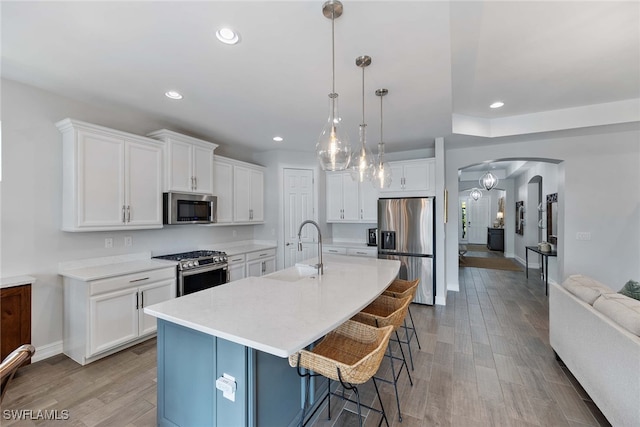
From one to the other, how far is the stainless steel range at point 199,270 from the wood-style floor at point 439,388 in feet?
2.29

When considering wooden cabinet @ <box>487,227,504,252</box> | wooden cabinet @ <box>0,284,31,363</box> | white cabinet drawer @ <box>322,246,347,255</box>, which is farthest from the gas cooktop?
wooden cabinet @ <box>487,227,504,252</box>

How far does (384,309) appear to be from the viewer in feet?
7.57

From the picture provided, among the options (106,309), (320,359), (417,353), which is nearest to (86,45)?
(106,309)

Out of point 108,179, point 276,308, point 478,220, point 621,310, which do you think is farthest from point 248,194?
point 478,220

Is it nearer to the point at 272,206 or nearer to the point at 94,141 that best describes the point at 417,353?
the point at 272,206

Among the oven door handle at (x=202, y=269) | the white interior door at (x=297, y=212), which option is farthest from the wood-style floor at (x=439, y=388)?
the white interior door at (x=297, y=212)

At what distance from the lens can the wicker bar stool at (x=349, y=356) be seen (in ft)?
4.44

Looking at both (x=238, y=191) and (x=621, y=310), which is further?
(x=238, y=191)

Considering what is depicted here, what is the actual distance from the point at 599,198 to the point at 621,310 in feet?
11.0

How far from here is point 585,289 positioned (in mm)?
2264

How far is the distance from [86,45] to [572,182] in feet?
20.1

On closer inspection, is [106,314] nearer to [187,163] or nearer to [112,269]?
[112,269]

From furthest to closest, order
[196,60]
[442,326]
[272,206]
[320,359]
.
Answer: [272,206], [442,326], [196,60], [320,359]

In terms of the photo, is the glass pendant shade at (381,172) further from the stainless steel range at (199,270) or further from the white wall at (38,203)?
the white wall at (38,203)
